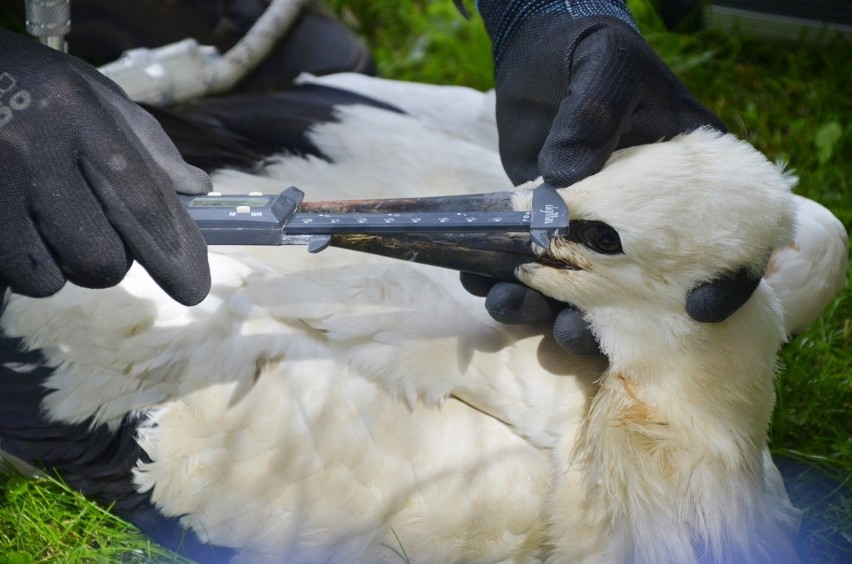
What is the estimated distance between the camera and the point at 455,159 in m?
2.96

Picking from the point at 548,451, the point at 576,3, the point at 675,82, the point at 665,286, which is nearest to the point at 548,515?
the point at 548,451

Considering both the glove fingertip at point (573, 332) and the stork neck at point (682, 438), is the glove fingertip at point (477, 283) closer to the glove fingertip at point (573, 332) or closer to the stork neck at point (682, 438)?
the glove fingertip at point (573, 332)

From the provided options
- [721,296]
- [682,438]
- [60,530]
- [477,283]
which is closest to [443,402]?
[477,283]

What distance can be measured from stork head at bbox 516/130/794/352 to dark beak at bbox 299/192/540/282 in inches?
2.2

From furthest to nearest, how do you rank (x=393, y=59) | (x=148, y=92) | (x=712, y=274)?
(x=393, y=59) → (x=148, y=92) → (x=712, y=274)

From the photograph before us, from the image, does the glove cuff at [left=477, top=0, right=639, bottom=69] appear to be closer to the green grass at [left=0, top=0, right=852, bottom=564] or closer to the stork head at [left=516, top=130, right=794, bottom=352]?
the stork head at [left=516, top=130, right=794, bottom=352]

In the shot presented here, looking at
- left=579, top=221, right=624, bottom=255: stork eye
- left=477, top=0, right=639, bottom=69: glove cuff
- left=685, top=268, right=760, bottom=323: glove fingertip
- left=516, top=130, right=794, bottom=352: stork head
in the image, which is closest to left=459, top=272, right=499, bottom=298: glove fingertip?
left=516, top=130, right=794, bottom=352: stork head

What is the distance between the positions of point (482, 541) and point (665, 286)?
66 cm

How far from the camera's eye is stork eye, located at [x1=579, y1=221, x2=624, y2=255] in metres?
2.11

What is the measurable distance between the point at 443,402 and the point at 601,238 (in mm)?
487

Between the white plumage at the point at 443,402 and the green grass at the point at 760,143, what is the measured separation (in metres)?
0.31

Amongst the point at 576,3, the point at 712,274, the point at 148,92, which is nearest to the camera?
the point at 712,274

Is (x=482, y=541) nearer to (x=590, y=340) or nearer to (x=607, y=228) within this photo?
(x=590, y=340)

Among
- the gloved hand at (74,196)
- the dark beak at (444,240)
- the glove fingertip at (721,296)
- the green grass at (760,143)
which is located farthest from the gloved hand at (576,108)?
the green grass at (760,143)
